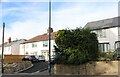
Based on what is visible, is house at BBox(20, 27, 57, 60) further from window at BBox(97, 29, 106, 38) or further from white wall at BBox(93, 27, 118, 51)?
white wall at BBox(93, 27, 118, 51)

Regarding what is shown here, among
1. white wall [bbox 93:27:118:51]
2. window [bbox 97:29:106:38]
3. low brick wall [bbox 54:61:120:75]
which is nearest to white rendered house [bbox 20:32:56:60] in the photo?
window [bbox 97:29:106:38]

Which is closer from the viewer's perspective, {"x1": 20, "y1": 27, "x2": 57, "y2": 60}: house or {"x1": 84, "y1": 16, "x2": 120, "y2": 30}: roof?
{"x1": 84, "y1": 16, "x2": 120, "y2": 30}: roof

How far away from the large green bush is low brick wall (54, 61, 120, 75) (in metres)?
→ 0.49

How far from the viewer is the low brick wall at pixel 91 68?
25.3 m

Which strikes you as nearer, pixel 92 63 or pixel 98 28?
pixel 92 63

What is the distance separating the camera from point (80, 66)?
2689 cm

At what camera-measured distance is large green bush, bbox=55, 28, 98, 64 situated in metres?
27.1

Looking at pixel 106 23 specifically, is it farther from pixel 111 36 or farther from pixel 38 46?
pixel 38 46

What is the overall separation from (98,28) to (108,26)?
A: 7.80 ft

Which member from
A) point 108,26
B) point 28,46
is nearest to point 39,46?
point 28,46

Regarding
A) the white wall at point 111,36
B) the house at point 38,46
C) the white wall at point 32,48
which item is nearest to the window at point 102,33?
the white wall at point 111,36

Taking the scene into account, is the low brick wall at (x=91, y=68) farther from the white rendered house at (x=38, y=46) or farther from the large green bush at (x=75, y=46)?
the white rendered house at (x=38, y=46)

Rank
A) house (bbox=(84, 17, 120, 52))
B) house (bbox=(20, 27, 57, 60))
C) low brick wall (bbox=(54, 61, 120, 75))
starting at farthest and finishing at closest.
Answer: house (bbox=(20, 27, 57, 60)) → house (bbox=(84, 17, 120, 52)) → low brick wall (bbox=(54, 61, 120, 75))

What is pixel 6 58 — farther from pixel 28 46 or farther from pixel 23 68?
pixel 28 46
